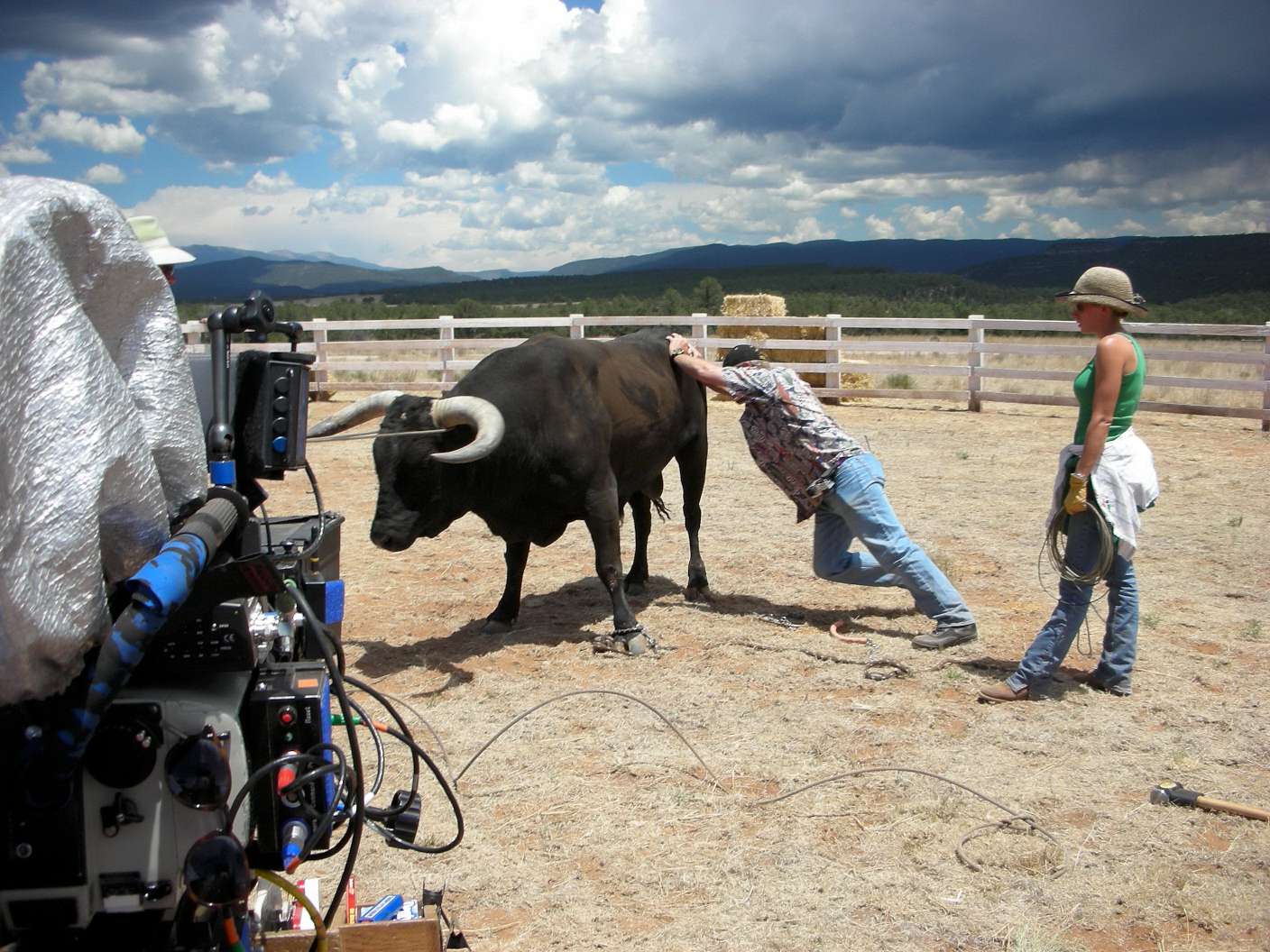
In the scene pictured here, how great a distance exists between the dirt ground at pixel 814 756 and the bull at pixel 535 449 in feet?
1.92

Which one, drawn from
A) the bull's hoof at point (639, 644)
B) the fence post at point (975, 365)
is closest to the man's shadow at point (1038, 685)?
the bull's hoof at point (639, 644)

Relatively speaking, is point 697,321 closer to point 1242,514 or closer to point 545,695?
point 1242,514

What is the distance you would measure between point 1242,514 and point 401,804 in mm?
8331

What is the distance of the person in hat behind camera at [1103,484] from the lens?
15.8ft

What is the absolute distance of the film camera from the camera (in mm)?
1916

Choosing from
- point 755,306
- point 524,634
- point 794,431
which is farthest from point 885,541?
point 755,306

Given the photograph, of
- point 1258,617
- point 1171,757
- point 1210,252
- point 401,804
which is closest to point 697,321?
point 1258,617

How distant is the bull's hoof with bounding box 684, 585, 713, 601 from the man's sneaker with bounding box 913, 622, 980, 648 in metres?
1.65

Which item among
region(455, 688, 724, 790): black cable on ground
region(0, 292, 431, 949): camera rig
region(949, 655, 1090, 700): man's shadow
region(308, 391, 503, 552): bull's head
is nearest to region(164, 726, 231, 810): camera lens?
region(0, 292, 431, 949): camera rig

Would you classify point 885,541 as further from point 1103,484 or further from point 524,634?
point 524,634

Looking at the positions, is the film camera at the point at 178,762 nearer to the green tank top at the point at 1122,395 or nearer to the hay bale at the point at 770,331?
the green tank top at the point at 1122,395

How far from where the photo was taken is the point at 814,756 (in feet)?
15.4

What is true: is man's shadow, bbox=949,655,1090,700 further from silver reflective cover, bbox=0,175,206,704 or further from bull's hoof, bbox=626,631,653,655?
silver reflective cover, bbox=0,175,206,704

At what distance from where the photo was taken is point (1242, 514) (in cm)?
908
